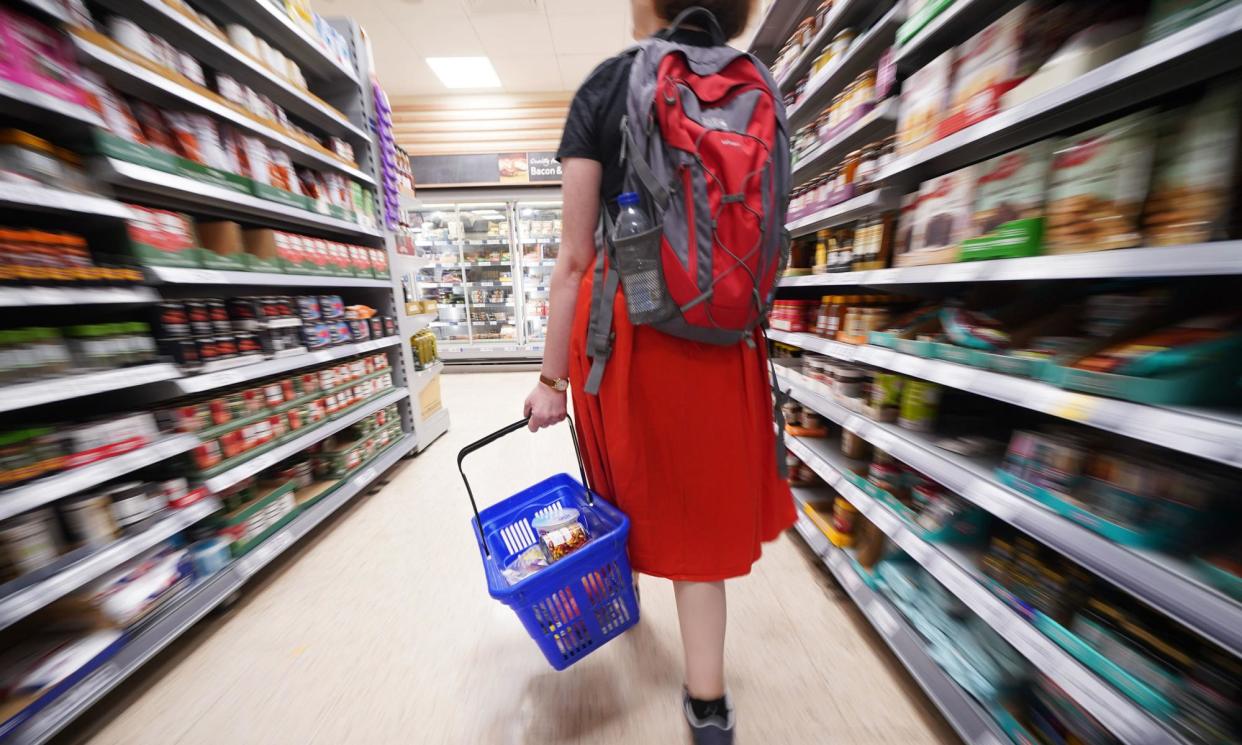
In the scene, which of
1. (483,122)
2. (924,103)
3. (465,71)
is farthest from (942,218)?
(483,122)

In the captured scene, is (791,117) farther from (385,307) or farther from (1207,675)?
(385,307)

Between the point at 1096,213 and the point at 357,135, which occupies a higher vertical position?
the point at 357,135

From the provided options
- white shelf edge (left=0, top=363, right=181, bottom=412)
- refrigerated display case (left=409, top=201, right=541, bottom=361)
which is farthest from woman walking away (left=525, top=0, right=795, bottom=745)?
refrigerated display case (left=409, top=201, right=541, bottom=361)

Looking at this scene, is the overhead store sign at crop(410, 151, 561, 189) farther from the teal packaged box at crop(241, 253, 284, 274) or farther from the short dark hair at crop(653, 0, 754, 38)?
the short dark hair at crop(653, 0, 754, 38)

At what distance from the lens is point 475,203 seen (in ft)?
17.3

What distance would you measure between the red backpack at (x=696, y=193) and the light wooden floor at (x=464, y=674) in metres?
1.01

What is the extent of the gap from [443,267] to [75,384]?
5.03m

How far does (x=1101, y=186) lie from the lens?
0.67 meters

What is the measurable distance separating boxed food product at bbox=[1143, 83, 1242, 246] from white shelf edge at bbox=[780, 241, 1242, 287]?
5 centimetres

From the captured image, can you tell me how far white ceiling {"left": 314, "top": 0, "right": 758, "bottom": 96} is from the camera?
12.5 ft

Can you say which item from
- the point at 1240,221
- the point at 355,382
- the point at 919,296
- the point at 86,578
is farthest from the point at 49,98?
the point at 919,296

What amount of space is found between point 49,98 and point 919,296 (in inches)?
96.8

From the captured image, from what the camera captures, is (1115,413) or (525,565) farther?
(525,565)

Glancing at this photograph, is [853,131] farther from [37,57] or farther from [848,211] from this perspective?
[37,57]
